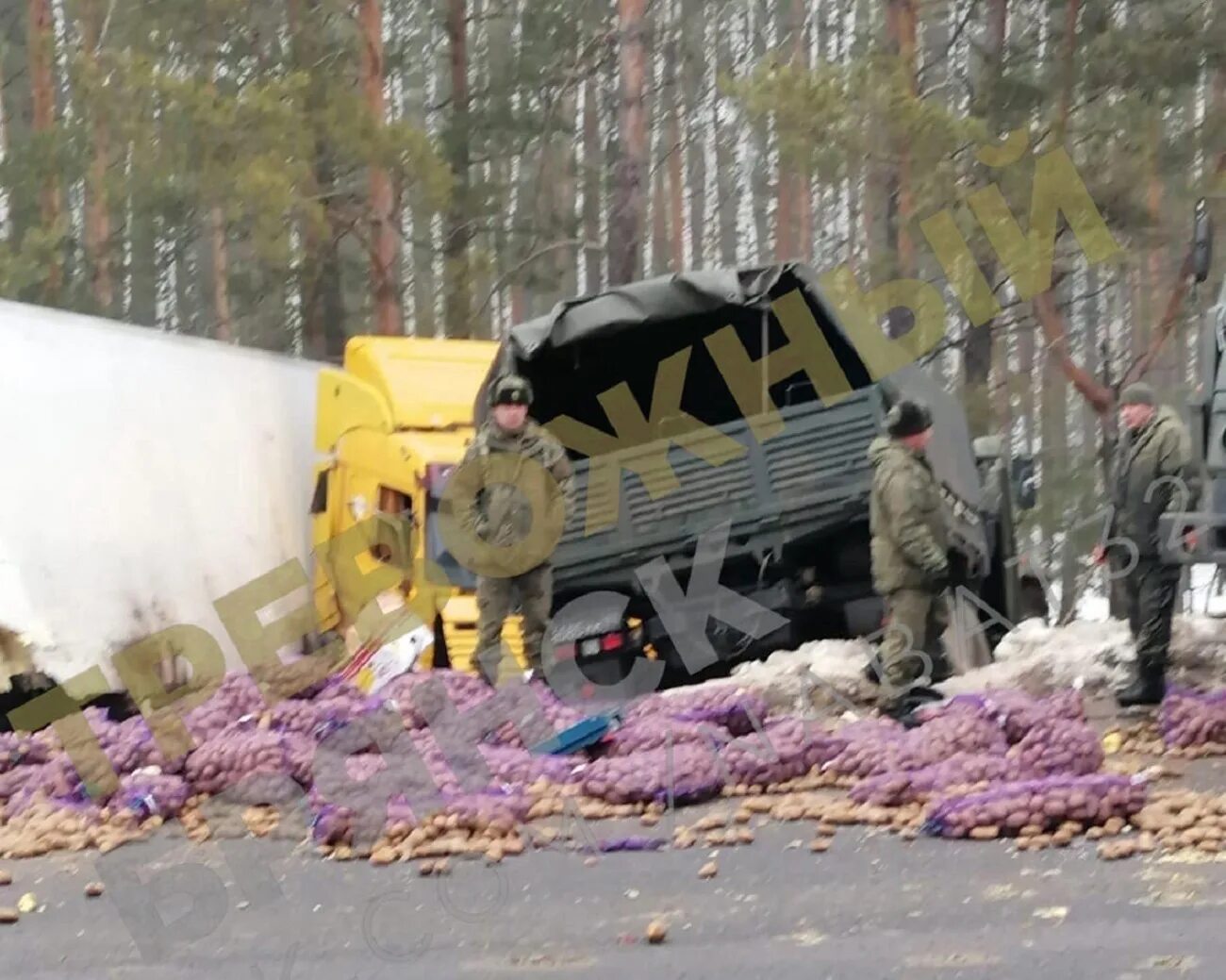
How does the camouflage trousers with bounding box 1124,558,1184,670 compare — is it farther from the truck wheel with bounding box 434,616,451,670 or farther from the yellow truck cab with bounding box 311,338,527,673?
the truck wheel with bounding box 434,616,451,670

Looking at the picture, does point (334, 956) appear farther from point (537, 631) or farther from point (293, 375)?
point (293, 375)

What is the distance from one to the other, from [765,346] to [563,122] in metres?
15.3

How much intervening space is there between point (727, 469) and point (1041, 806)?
3.40 meters

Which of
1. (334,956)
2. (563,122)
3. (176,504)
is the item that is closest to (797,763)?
(334,956)

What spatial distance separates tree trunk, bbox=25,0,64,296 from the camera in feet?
68.1

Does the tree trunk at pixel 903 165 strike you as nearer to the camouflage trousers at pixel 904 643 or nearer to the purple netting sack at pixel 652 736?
the camouflage trousers at pixel 904 643

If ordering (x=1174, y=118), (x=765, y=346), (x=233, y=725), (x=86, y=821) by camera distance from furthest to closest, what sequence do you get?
(x=1174, y=118) < (x=765, y=346) < (x=233, y=725) < (x=86, y=821)

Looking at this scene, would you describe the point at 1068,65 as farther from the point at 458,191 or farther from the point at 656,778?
the point at 656,778

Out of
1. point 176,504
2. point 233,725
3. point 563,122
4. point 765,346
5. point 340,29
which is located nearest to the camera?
point 233,725

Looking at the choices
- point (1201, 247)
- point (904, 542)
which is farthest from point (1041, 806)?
point (1201, 247)

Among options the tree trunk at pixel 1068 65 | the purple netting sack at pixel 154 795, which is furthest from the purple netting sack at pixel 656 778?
the tree trunk at pixel 1068 65

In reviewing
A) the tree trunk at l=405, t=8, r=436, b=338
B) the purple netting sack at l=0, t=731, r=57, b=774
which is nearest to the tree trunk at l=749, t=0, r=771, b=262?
the tree trunk at l=405, t=8, r=436, b=338

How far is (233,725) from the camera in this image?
23.5 ft

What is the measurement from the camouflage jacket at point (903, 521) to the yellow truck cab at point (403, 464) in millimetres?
A: 2158
